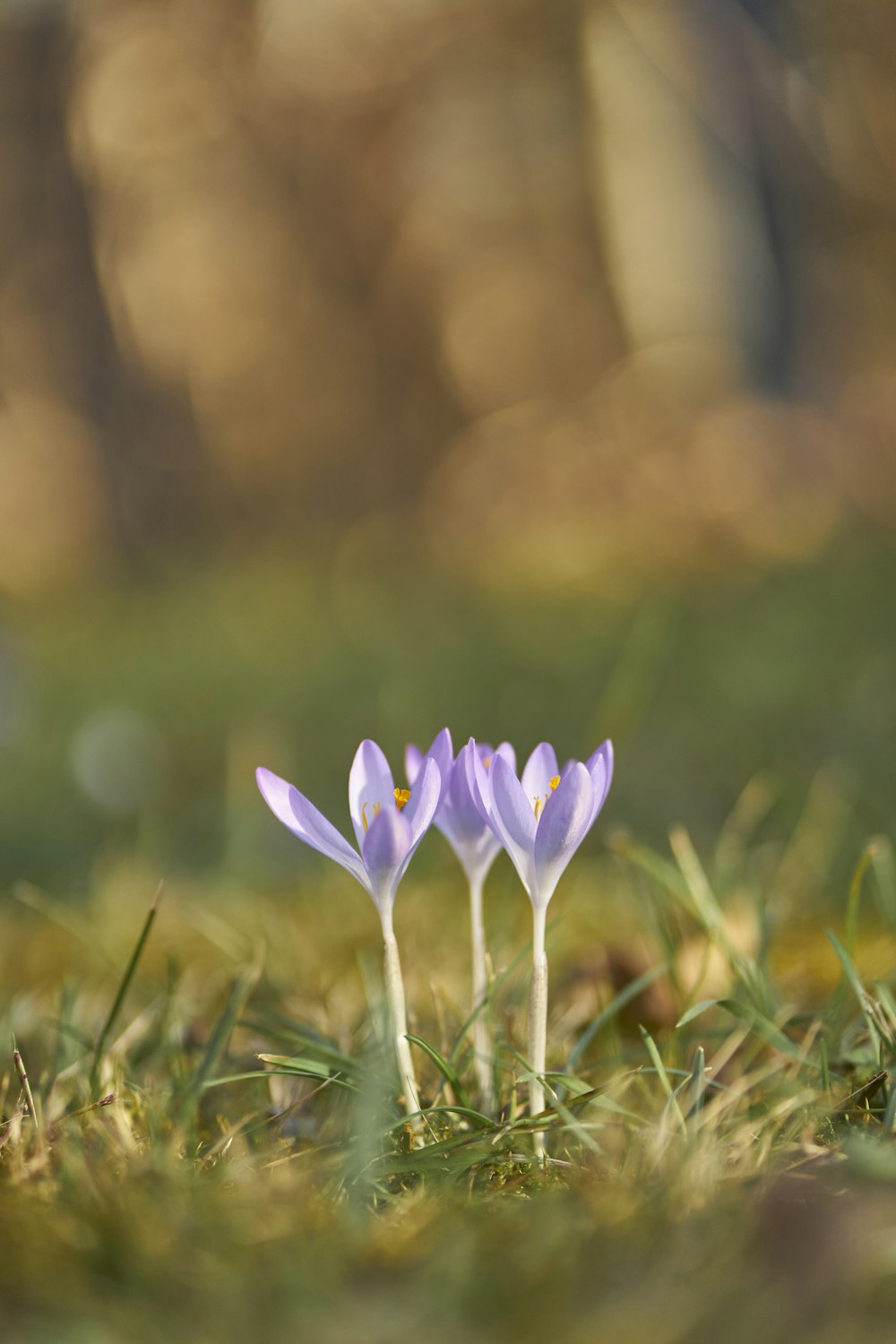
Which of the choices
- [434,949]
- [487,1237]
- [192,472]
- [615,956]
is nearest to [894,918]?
[615,956]

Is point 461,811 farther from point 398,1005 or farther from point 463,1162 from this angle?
point 463,1162

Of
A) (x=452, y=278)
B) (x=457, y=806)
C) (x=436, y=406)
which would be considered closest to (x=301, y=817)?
(x=457, y=806)

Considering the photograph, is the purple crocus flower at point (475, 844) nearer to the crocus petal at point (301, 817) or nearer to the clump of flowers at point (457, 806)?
the clump of flowers at point (457, 806)

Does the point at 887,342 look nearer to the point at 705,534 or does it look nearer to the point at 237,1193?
the point at 705,534

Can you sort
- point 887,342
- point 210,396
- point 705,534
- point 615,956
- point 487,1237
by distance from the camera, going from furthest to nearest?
point 210,396 < point 887,342 < point 705,534 < point 615,956 < point 487,1237

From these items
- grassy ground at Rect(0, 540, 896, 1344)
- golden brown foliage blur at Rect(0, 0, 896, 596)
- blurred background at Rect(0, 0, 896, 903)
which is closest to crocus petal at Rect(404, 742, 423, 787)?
grassy ground at Rect(0, 540, 896, 1344)

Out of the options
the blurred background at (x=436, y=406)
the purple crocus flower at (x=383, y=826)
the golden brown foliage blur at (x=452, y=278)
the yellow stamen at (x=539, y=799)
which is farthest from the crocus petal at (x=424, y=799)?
the golden brown foliage blur at (x=452, y=278)
